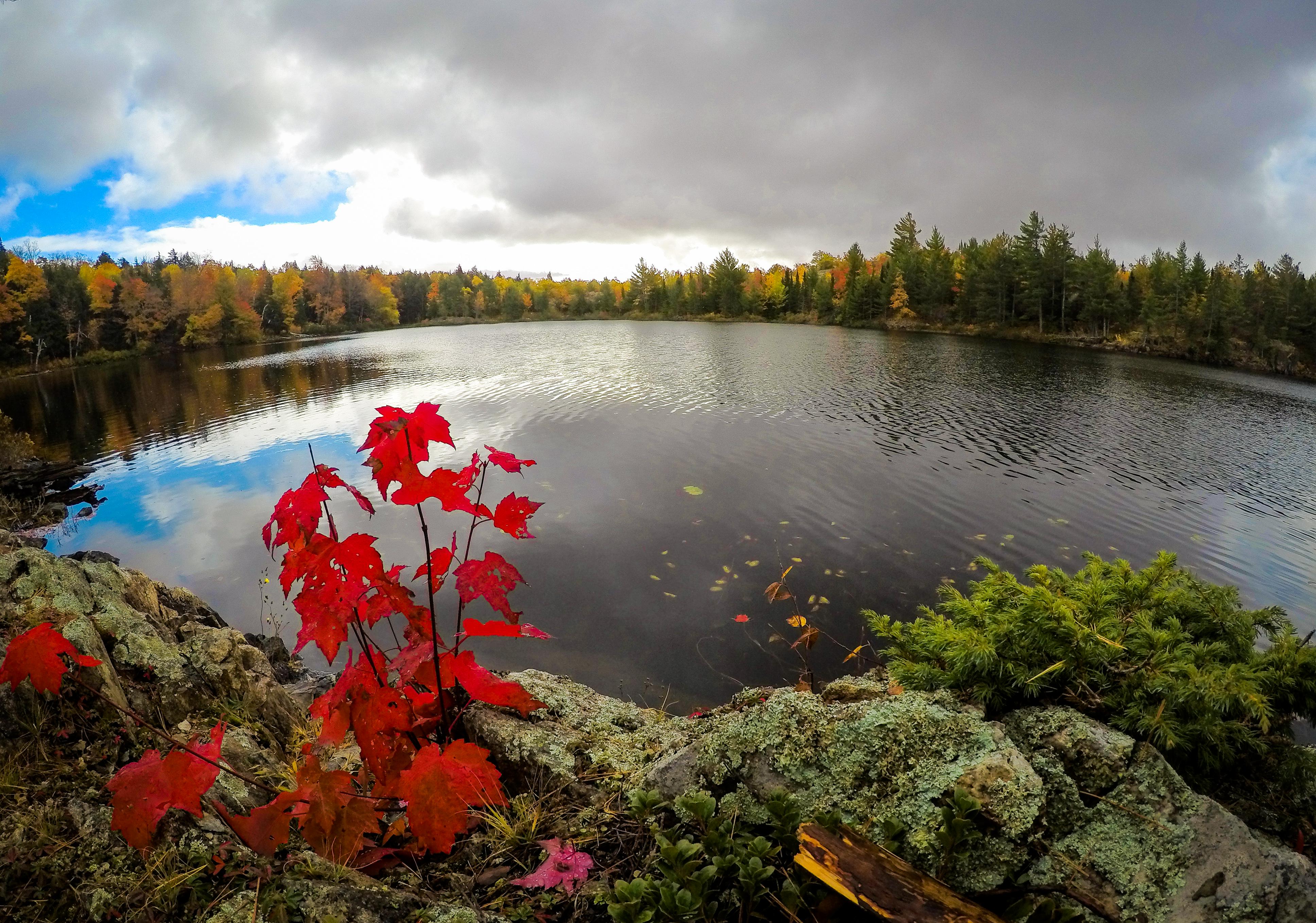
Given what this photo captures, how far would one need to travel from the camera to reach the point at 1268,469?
1784 centimetres

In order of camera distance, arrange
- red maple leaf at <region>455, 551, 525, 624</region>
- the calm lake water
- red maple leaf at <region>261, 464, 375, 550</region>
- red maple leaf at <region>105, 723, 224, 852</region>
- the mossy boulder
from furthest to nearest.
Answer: the calm lake water < red maple leaf at <region>455, 551, 525, 624</region> < red maple leaf at <region>261, 464, 375, 550</region> < red maple leaf at <region>105, 723, 224, 852</region> < the mossy boulder

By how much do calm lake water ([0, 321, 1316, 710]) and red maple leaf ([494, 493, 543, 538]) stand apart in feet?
17.8

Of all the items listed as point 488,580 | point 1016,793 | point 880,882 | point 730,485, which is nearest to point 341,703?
point 488,580

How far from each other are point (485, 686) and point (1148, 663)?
2730 millimetres

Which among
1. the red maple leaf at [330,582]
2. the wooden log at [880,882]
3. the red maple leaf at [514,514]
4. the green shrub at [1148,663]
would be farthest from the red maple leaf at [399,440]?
the green shrub at [1148,663]

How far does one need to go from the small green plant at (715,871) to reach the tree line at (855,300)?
218ft

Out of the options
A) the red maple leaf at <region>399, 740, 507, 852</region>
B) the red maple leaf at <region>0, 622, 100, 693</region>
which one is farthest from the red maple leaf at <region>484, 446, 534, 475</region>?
the red maple leaf at <region>0, 622, 100, 693</region>

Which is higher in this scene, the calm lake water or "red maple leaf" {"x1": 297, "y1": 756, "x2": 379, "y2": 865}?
"red maple leaf" {"x1": 297, "y1": 756, "x2": 379, "y2": 865}

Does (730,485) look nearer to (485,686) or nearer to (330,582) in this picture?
(485,686)

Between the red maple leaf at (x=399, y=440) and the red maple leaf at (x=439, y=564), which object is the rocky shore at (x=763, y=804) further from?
the red maple leaf at (x=399, y=440)

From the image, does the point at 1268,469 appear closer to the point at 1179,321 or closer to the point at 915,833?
the point at 915,833

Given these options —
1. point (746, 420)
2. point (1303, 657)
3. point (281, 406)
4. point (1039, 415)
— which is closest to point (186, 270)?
point (281, 406)

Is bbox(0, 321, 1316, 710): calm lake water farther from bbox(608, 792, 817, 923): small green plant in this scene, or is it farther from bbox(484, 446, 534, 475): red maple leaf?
bbox(608, 792, 817, 923): small green plant

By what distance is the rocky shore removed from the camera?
1681 mm
